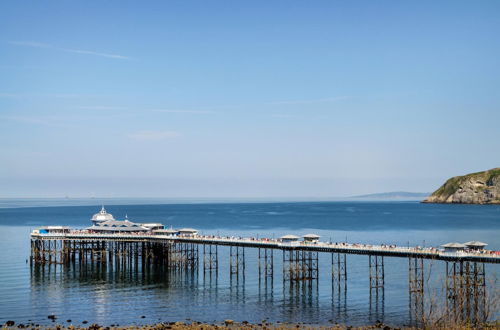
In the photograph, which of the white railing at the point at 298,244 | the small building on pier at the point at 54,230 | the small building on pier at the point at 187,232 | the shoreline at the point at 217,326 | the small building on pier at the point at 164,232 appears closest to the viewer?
the shoreline at the point at 217,326

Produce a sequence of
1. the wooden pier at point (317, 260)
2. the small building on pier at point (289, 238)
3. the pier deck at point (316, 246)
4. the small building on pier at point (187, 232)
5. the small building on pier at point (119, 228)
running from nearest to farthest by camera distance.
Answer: the wooden pier at point (317, 260), the pier deck at point (316, 246), the small building on pier at point (289, 238), the small building on pier at point (187, 232), the small building on pier at point (119, 228)

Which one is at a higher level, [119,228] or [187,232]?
[119,228]

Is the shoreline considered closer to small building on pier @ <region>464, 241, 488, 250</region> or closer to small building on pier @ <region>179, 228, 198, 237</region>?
small building on pier @ <region>464, 241, 488, 250</region>

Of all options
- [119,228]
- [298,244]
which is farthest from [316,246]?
[119,228]

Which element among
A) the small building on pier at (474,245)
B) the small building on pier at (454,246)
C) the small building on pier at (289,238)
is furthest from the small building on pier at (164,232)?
the small building on pier at (474,245)

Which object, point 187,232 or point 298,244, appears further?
point 187,232


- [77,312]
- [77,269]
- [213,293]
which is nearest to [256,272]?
[213,293]

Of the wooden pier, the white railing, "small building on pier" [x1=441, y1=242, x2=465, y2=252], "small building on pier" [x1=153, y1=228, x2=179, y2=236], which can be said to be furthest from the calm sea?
"small building on pier" [x1=153, y1=228, x2=179, y2=236]

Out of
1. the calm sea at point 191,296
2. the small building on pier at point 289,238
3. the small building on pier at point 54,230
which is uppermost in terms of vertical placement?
the small building on pier at point 289,238

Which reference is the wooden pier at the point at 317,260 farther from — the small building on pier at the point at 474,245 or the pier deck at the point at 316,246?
the small building on pier at the point at 474,245

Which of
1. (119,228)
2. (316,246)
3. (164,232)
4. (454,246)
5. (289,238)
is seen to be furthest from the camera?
(119,228)

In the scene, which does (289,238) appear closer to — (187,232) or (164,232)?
(187,232)

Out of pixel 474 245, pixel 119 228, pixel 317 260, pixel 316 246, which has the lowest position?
pixel 317 260

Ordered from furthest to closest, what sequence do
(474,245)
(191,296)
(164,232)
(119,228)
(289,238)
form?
(119,228)
(164,232)
(289,238)
(191,296)
(474,245)
